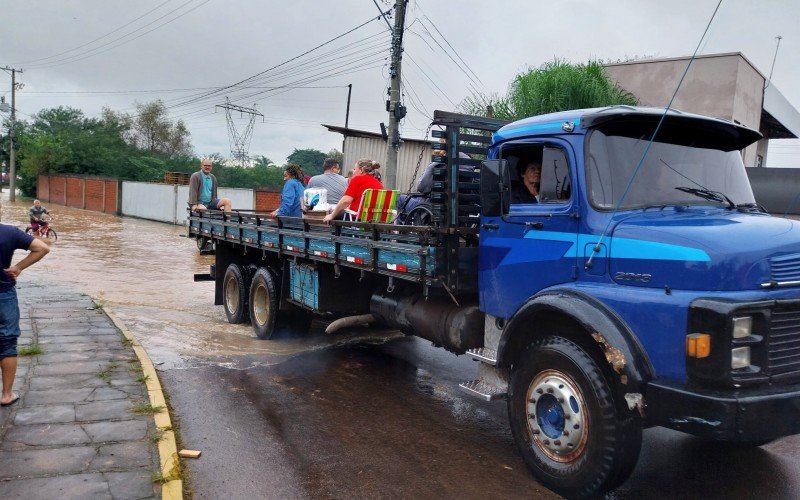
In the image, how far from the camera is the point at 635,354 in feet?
12.2

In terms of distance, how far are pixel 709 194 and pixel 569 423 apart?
1903 mm

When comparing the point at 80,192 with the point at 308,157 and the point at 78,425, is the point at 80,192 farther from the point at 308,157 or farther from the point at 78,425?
the point at 78,425

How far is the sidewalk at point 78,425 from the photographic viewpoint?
4035mm

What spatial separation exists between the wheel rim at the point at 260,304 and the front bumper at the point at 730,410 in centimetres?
609

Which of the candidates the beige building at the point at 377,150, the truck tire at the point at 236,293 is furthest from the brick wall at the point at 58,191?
the truck tire at the point at 236,293

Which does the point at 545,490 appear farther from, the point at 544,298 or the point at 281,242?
the point at 281,242

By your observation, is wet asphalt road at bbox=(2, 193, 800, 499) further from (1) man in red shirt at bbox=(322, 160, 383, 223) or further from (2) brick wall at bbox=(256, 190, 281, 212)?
(2) brick wall at bbox=(256, 190, 281, 212)

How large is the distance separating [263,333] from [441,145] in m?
4.55

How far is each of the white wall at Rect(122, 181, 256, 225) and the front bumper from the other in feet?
86.5

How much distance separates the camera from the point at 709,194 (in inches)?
176

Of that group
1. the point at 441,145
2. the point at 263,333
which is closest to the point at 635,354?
the point at 441,145

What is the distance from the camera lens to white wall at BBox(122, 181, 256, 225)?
94.7 ft

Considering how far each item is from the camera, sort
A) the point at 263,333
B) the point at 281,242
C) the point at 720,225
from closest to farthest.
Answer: the point at 720,225 → the point at 281,242 → the point at 263,333

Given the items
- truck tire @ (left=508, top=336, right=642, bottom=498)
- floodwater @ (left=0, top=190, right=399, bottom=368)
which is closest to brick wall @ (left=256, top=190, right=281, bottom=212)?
floodwater @ (left=0, top=190, right=399, bottom=368)
